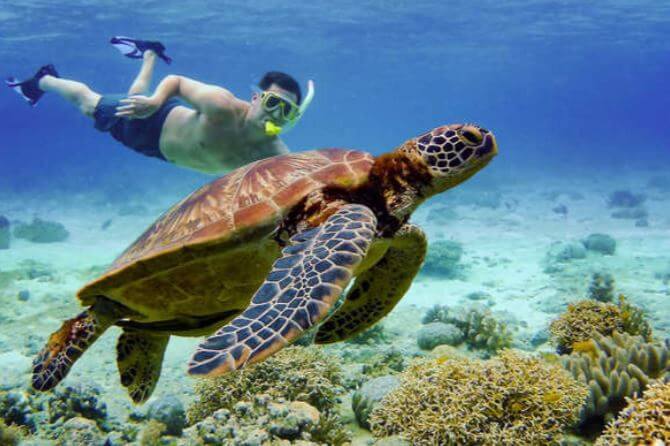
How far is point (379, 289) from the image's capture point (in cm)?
379

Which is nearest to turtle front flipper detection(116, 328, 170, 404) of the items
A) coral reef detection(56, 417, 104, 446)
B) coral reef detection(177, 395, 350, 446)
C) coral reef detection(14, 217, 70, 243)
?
coral reef detection(56, 417, 104, 446)

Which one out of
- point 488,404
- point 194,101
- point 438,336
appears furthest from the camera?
point 194,101

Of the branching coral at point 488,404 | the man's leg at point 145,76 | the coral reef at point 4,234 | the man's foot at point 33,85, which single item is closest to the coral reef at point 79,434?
the branching coral at point 488,404

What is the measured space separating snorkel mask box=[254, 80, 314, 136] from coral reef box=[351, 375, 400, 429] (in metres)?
3.44

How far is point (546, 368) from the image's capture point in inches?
148

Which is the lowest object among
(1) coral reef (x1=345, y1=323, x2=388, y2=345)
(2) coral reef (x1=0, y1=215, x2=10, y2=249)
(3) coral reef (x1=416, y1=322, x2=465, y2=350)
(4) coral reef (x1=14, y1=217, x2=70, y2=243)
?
(4) coral reef (x1=14, y1=217, x2=70, y2=243)

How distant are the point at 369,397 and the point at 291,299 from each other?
8.30 feet

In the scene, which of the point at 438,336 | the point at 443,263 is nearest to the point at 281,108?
the point at 438,336

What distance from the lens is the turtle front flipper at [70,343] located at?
3723 mm

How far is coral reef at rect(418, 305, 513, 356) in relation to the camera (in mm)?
6297

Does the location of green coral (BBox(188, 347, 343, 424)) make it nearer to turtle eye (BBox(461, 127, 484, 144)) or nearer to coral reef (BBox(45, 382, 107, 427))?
coral reef (BBox(45, 382, 107, 427))

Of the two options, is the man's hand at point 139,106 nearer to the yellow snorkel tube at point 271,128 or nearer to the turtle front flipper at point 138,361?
the yellow snorkel tube at point 271,128

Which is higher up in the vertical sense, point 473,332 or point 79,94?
point 79,94

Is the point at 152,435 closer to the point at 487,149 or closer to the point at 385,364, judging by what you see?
the point at 385,364
